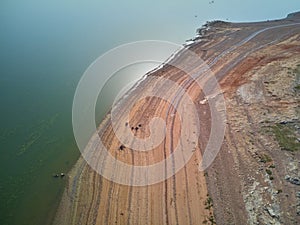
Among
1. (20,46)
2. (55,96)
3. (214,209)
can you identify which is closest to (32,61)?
(20,46)

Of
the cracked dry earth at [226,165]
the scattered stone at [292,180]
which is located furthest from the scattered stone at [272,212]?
the scattered stone at [292,180]

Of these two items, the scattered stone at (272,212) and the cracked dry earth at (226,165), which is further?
the cracked dry earth at (226,165)

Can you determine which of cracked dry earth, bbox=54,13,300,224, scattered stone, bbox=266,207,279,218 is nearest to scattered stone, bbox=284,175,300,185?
cracked dry earth, bbox=54,13,300,224

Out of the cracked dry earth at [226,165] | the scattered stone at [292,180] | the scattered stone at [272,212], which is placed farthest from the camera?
the scattered stone at [292,180]

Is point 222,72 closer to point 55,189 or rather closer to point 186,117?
point 186,117

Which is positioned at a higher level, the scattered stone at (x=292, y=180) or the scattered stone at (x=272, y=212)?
the scattered stone at (x=292, y=180)

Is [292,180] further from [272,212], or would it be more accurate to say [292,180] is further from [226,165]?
[226,165]

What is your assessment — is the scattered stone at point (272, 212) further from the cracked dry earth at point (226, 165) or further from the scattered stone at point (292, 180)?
the scattered stone at point (292, 180)

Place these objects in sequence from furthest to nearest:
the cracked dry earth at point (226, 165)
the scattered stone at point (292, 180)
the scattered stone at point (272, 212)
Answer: the scattered stone at point (292, 180) → the cracked dry earth at point (226, 165) → the scattered stone at point (272, 212)
